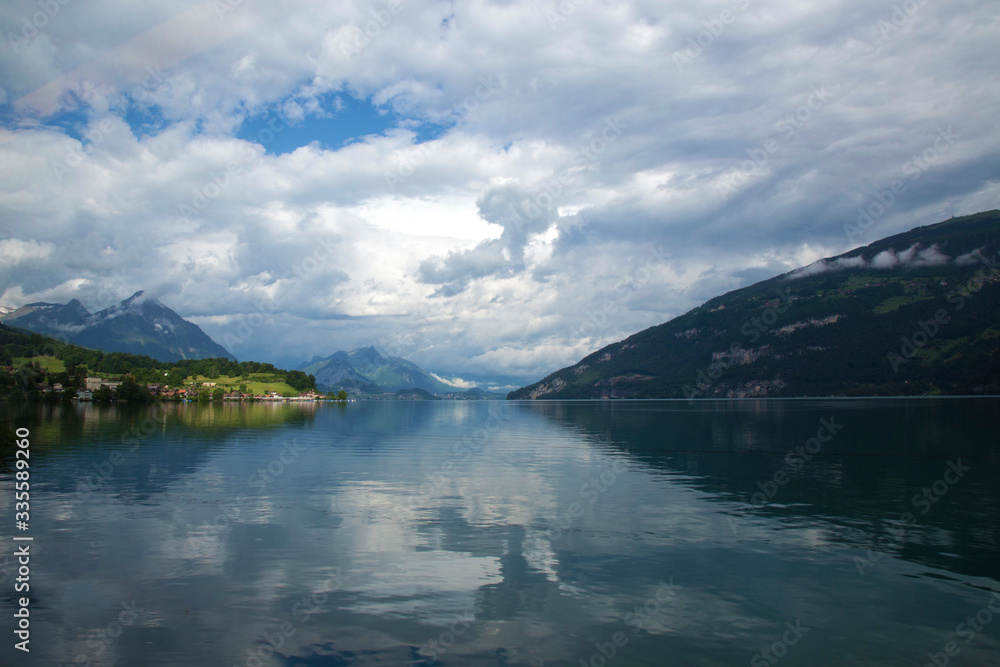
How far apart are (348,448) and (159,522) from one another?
45.8 metres

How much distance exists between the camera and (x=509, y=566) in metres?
25.9

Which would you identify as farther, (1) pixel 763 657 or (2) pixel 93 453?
(2) pixel 93 453

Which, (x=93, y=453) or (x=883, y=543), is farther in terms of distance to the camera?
(x=93, y=453)

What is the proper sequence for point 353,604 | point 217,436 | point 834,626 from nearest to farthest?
point 834,626 < point 353,604 < point 217,436

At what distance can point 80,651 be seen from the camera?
1716 cm

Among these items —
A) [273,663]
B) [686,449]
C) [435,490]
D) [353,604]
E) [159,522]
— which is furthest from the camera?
[686,449]

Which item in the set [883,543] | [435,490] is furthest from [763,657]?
[435,490]

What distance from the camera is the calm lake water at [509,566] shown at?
17.8 meters

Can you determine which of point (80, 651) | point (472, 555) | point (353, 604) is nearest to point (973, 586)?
point (472, 555)

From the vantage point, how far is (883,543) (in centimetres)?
2928

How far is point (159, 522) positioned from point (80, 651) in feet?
57.9

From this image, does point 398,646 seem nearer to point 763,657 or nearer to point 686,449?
point 763,657

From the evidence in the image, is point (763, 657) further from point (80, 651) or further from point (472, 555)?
point (80, 651)

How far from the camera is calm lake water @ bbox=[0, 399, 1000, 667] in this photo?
17.8 metres
